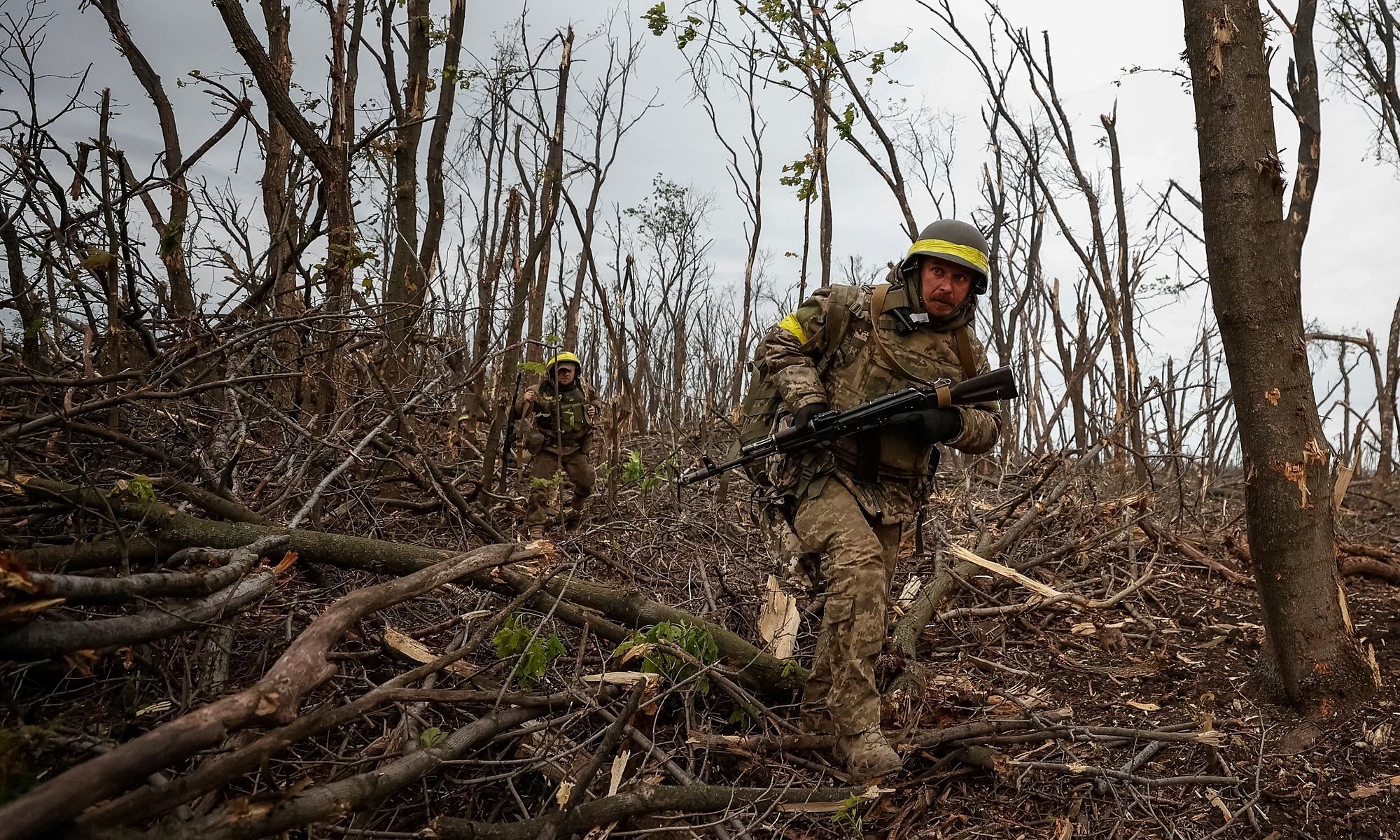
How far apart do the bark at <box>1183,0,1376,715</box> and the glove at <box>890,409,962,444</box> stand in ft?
3.55

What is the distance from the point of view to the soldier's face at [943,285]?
3557 millimetres

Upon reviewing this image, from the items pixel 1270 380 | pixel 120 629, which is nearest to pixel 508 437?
pixel 120 629

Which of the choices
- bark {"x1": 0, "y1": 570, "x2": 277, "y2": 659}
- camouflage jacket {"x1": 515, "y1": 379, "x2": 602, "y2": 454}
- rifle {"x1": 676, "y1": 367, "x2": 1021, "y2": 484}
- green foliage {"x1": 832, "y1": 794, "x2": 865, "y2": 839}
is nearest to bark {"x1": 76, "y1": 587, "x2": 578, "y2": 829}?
bark {"x1": 0, "y1": 570, "x2": 277, "y2": 659}

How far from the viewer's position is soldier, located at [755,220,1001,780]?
324 centimetres

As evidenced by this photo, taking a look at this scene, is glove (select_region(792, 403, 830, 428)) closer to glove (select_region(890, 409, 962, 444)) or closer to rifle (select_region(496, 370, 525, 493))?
glove (select_region(890, 409, 962, 444))

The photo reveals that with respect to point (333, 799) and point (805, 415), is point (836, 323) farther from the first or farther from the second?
point (333, 799)

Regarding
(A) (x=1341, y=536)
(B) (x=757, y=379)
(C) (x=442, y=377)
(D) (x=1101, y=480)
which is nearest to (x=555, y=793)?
(B) (x=757, y=379)

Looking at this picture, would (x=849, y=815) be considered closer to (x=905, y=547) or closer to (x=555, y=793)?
(x=555, y=793)

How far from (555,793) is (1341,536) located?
19.2ft

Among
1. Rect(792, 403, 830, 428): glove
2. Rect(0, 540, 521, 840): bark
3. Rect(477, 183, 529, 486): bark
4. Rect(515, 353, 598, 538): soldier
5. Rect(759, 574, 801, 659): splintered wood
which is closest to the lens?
Rect(0, 540, 521, 840): bark

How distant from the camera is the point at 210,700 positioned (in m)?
2.53

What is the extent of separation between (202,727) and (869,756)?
2259 millimetres

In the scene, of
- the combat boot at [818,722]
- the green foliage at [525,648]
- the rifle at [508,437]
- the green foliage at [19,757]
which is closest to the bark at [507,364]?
the rifle at [508,437]

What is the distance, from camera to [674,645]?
3.22m
